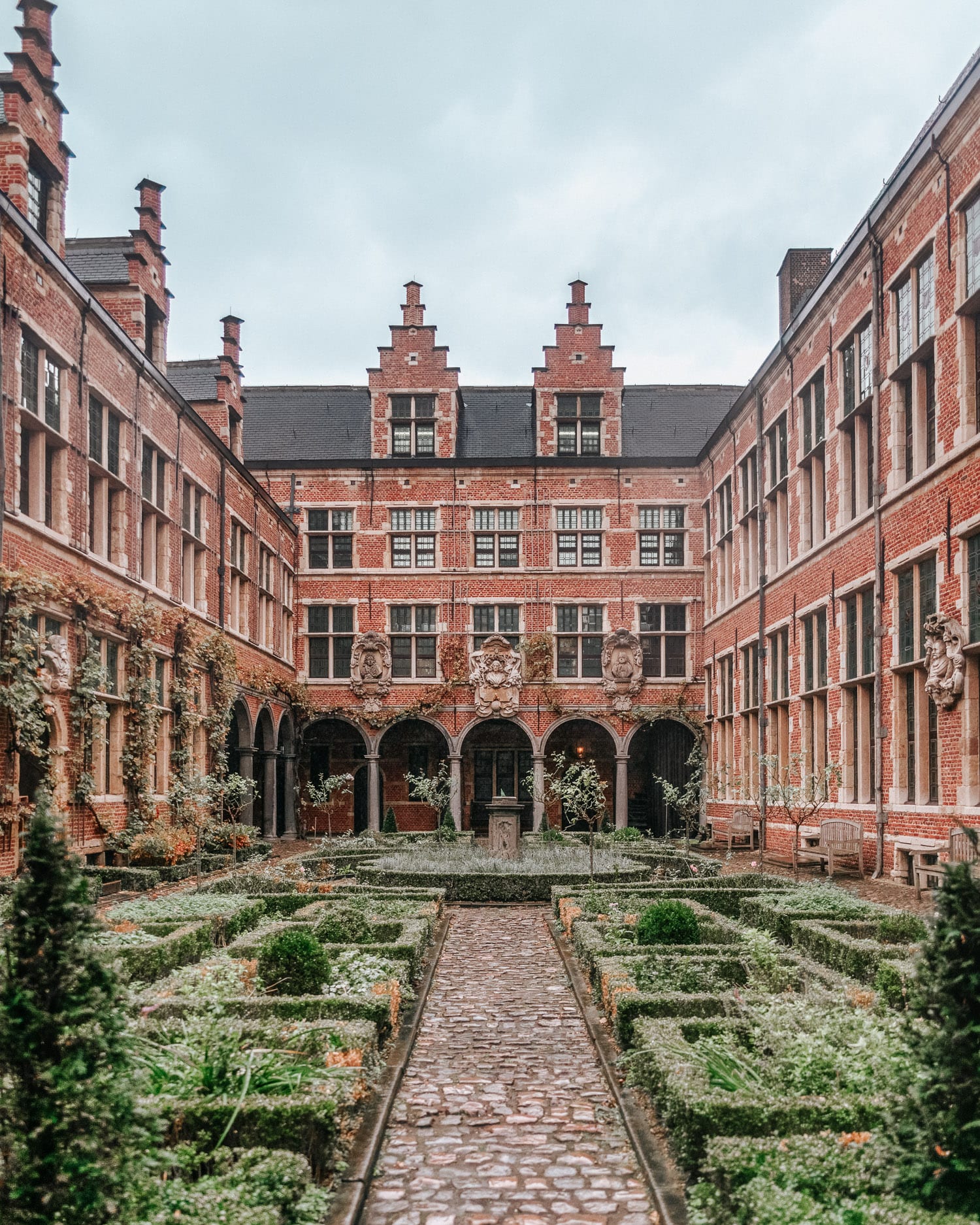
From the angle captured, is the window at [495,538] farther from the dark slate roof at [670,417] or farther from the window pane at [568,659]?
the dark slate roof at [670,417]

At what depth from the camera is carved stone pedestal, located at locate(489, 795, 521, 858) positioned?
19109 mm

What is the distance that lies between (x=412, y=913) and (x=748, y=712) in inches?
556

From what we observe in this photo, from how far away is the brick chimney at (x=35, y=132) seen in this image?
14.0 meters

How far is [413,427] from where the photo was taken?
3088cm

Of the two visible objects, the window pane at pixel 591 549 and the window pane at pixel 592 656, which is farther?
the window pane at pixel 591 549

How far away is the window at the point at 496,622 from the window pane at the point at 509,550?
115cm

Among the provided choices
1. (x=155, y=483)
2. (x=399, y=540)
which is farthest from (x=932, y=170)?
(x=399, y=540)

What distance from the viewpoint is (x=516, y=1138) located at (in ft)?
17.7

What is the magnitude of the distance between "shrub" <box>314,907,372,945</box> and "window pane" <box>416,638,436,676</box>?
20.8 meters

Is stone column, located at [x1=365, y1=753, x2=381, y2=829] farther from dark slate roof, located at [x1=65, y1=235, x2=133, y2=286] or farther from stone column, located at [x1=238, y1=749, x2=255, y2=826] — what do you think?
dark slate roof, located at [x1=65, y1=235, x2=133, y2=286]

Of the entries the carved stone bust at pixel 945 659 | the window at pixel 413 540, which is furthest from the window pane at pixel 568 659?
the carved stone bust at pixel 945 659

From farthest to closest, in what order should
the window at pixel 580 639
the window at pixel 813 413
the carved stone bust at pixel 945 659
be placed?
the window at pixel 580 639
the window at pixel 813 413
the carved stone bust at pixel 945 659

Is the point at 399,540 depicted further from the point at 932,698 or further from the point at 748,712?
the point at 932,698

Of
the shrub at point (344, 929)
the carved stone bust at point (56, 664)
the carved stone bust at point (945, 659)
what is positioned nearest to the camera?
the shrub at point (344, 929)
